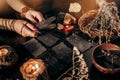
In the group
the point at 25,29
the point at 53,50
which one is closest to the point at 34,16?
the point at 25,29

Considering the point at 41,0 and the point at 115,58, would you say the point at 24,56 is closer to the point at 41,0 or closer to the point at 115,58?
the point at 115,58

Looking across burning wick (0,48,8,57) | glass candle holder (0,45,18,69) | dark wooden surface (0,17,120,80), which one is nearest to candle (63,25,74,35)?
dark wooden surface (0,17,120,80)

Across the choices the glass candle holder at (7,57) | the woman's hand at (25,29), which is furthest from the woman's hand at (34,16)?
the glass candle holder at (7,57)

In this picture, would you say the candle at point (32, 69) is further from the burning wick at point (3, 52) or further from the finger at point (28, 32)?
the finger at point (28, 32)

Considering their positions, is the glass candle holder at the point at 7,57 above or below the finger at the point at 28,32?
below

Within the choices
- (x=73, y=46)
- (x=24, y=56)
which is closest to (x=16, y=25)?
(x=24, y=56)

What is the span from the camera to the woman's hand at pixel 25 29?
406 cm

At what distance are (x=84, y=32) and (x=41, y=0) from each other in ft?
5.62

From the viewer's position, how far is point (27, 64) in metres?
3.28

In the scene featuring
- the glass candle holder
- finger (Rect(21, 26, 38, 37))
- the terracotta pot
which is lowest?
the terracotta pot

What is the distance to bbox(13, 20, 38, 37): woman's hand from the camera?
406 cm

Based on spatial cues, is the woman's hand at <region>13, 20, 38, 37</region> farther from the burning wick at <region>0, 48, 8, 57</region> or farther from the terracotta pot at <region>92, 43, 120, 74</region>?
the terracotta pot at <region>92, 43, 120, 74</region>

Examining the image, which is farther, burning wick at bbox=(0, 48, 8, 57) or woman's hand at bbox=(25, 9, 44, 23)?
woman's hand at bbox=(25, 9, 44, 23)

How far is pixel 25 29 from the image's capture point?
13.5 ft
